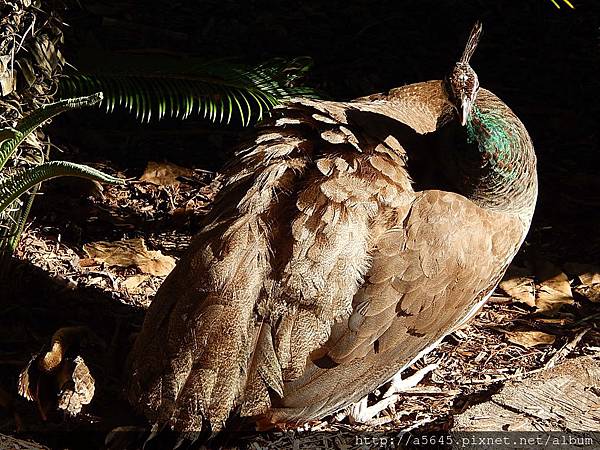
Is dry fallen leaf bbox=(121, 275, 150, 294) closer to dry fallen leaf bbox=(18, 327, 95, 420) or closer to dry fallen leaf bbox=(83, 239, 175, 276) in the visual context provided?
dry fallen leaf bbox=(83, 239, 175, 276)

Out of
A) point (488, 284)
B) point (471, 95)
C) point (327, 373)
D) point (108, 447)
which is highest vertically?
point (471, 95)

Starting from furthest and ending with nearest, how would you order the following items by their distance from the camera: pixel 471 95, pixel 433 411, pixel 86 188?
1. pixel 86 188
2. pixel 433 411
3. pixel 471 95

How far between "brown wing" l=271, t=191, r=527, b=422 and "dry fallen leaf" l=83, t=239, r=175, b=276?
144 centimetres

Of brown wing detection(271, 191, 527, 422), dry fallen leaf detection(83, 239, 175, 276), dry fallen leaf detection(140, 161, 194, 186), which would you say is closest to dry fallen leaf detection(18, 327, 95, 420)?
brown wing detection(271, 191, 527, 422)

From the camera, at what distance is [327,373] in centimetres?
307

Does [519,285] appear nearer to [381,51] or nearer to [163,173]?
[163,173]

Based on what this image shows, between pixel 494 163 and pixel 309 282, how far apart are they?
917mm

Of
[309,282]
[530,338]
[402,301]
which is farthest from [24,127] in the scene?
[530,338]

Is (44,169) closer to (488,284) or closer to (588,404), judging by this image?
(488,284)

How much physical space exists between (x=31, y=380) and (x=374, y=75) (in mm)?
3372

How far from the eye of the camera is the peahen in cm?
298

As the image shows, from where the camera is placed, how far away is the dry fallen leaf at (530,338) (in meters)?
3.97

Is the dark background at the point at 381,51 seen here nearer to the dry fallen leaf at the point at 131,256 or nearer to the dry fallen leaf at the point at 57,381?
the dry fallen leaf at the point at 131,256

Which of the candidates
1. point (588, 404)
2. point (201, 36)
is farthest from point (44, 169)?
point (201, 36)
